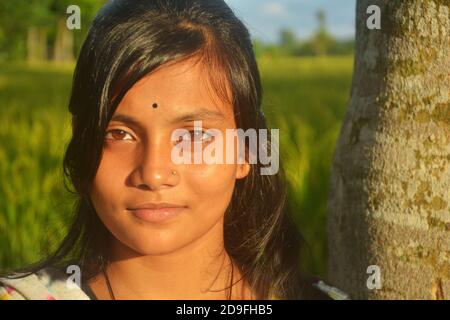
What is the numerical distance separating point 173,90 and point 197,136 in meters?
0.12

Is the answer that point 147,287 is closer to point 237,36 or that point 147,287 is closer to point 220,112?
point 220,112

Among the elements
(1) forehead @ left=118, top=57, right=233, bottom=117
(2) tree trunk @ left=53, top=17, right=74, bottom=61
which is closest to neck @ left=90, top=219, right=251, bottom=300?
(1) forehead @ left=118, top=57, right=233, bottom=117

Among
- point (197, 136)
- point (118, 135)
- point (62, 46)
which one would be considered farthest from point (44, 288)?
point (62, 46)

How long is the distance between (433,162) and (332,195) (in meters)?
0.38

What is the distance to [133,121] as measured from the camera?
4.16ft

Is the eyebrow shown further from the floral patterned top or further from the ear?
the floral patterned top

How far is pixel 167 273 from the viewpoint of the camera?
1.44 m

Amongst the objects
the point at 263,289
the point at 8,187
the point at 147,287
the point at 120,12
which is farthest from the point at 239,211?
the point at 8,187

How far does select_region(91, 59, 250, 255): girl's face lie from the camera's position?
4.10ft

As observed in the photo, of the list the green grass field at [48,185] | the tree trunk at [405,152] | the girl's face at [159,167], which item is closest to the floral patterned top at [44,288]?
the girl's face at [159,167]

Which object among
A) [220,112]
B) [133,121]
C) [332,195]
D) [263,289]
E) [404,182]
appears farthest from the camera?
[332,195]

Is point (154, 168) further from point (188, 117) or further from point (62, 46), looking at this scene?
point (62, 46)

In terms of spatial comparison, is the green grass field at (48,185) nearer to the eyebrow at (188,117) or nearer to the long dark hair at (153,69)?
the long dark hair at (153,69)

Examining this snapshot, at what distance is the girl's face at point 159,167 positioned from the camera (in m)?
1.25
